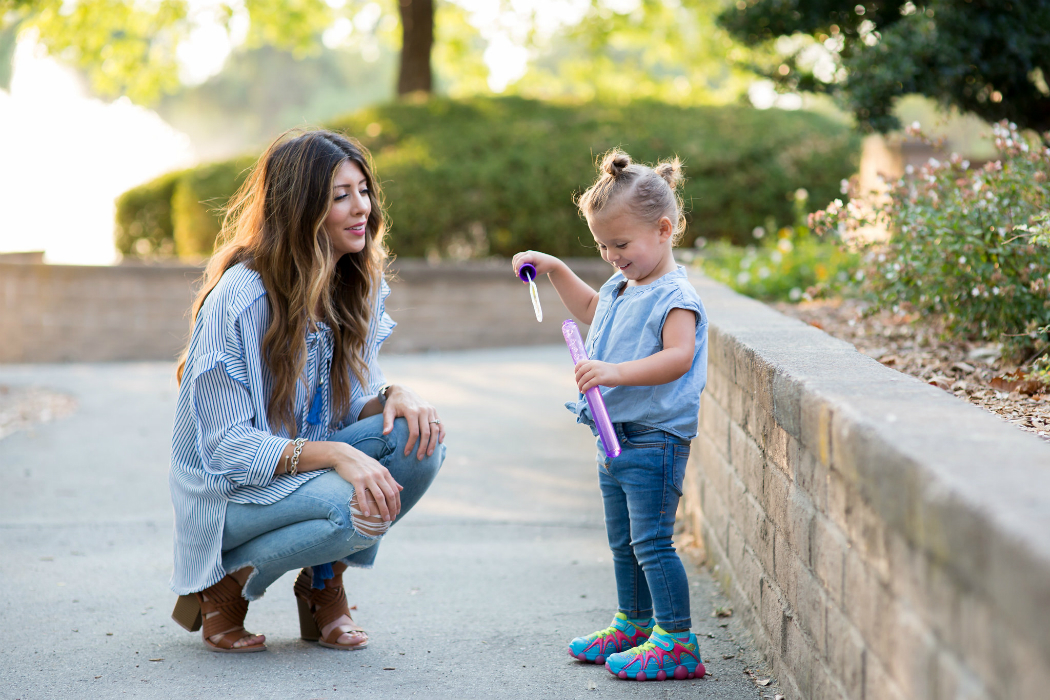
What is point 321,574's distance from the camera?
3158mm

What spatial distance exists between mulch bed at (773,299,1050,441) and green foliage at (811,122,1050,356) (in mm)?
116

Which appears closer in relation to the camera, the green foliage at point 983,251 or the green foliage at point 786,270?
the green foliage at point 983,251

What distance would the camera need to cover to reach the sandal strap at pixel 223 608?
3.04 metres

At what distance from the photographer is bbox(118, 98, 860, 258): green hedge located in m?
Result: 11.6

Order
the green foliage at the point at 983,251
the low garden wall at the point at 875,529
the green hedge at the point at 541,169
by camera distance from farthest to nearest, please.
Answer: the green hedge at the point at 541,169 → the green foliage at the point at 983,251 → the low garden wall at the point at 875,529

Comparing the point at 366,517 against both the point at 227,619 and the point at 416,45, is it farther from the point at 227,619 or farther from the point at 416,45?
the point at 416,45

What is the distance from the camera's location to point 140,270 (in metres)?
11.0

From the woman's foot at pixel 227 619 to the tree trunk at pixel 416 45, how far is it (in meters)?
11.7

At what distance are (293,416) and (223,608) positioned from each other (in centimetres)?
62

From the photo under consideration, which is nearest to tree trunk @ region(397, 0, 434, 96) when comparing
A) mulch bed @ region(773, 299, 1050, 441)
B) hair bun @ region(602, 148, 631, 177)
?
mulch bed @ region(773, 299, 1050, 441)

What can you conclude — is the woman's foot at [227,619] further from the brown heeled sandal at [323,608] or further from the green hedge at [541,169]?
the green hedge at [541,169]

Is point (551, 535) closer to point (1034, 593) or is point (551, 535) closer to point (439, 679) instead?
point (439, 679)

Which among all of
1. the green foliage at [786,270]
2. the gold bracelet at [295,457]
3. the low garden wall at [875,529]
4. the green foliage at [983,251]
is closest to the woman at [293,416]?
the gold bracelet at [295,457]

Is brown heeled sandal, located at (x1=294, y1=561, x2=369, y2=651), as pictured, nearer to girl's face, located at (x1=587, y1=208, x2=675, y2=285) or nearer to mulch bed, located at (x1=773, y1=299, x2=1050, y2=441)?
girl's face, located at (x1=587, y1=208, x2=675, y2=285)
